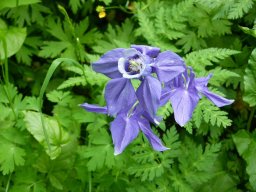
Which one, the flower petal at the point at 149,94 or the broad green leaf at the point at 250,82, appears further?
the broad green leaf at the point at 250,82

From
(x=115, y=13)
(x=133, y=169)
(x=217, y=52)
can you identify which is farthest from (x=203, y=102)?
(x=115, y=13)

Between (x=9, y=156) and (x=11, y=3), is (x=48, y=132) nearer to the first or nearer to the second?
(x=9, y=156)

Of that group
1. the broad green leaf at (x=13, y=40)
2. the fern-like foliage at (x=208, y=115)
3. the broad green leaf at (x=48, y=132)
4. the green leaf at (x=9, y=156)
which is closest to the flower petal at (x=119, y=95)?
the fern-like foliage at (x=208, y=115)

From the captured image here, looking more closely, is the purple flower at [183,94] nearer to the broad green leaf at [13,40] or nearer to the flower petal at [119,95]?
the flower petal at [119,95]

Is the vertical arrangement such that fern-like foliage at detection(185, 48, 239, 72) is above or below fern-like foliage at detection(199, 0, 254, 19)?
below

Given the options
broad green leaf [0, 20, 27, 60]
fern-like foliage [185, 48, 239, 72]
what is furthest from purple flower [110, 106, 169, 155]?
broad green leaf [0, 20, 27, 60]

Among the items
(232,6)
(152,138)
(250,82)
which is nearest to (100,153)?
(152,138)

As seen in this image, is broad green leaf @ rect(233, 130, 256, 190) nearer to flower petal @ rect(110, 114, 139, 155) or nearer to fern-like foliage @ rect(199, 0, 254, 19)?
fern-like foliage @ rect(199, 0, 254, 19)
